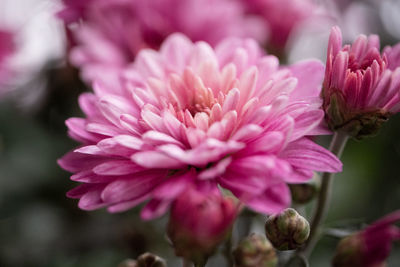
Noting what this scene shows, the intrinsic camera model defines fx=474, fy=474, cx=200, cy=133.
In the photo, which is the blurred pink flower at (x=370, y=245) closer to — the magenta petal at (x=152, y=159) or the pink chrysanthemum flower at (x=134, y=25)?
the magenta petal at (x=152, y=159)

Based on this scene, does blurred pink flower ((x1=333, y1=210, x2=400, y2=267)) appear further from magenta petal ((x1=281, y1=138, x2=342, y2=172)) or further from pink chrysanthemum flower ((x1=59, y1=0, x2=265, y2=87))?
pink chrysanthemum flower ((x1=59, y1=0, x2=265, y2=87))

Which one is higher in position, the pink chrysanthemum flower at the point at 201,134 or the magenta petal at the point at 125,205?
the pink chrysanthemum flower at the point at 201,134

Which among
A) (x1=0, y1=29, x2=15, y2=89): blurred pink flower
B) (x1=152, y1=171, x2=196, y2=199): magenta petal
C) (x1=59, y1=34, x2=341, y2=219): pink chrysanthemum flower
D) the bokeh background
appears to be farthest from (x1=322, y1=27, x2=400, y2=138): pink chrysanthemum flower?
(x1=0, y1=29, x2=15, y2=89): blurred pink flower

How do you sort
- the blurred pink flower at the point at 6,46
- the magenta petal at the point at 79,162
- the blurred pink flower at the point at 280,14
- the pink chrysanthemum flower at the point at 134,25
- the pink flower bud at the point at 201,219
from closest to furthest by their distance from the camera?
the pink flower bud at the point at 201,219 → the magenta petal at the point at 79,162 → the pink chrysanthemum flower at the point at 134,25 → the blurred pink flower at the point at 280,14 → the blurred pink flower at the point at 6,46

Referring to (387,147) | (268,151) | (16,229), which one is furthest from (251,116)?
(16,229)

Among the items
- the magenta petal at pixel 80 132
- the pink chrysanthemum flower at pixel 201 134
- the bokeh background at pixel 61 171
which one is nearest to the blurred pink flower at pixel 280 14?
the bokeh background at pixel 61 171

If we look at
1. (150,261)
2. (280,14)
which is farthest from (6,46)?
(150,261)
